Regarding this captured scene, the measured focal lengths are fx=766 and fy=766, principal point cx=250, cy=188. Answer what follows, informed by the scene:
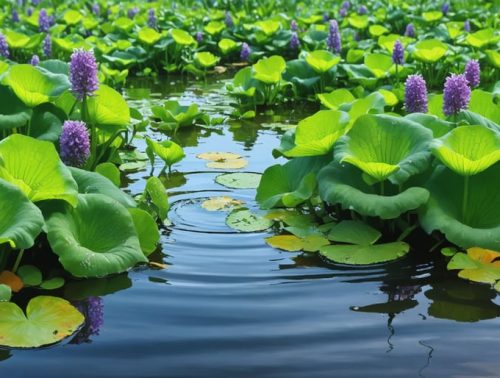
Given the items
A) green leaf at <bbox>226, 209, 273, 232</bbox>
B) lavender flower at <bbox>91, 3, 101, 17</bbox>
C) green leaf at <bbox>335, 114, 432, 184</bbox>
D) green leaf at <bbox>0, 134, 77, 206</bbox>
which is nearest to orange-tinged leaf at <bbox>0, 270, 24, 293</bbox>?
green leaf at <bbox>0, 134, 77, 206</bbox>

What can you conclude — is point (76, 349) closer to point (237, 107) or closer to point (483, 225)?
point (483, 225)

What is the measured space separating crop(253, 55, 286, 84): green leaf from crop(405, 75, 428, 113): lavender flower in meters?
2.03

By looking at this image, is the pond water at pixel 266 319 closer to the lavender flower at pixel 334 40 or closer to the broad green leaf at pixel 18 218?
the broad green leaf at pixel 18 218

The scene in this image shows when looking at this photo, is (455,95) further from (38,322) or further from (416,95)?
(38,322)

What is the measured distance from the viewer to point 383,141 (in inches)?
120

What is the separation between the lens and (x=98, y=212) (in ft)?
8.78

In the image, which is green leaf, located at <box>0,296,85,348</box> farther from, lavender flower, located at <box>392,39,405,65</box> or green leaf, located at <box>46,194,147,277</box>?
lavender flower, located at <box>392,39,405,65</box>

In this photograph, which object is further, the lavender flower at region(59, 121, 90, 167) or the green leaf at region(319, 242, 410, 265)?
the lavender flower at region(59, 121, 90, 167)

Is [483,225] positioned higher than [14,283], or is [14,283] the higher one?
[483,225]

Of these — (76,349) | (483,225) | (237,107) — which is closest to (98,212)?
(76,349)

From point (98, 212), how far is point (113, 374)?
2.57 feet

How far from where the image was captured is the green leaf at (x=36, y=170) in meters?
2.55

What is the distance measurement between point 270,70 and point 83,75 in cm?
244

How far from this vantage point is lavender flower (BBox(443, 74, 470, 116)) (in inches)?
126
